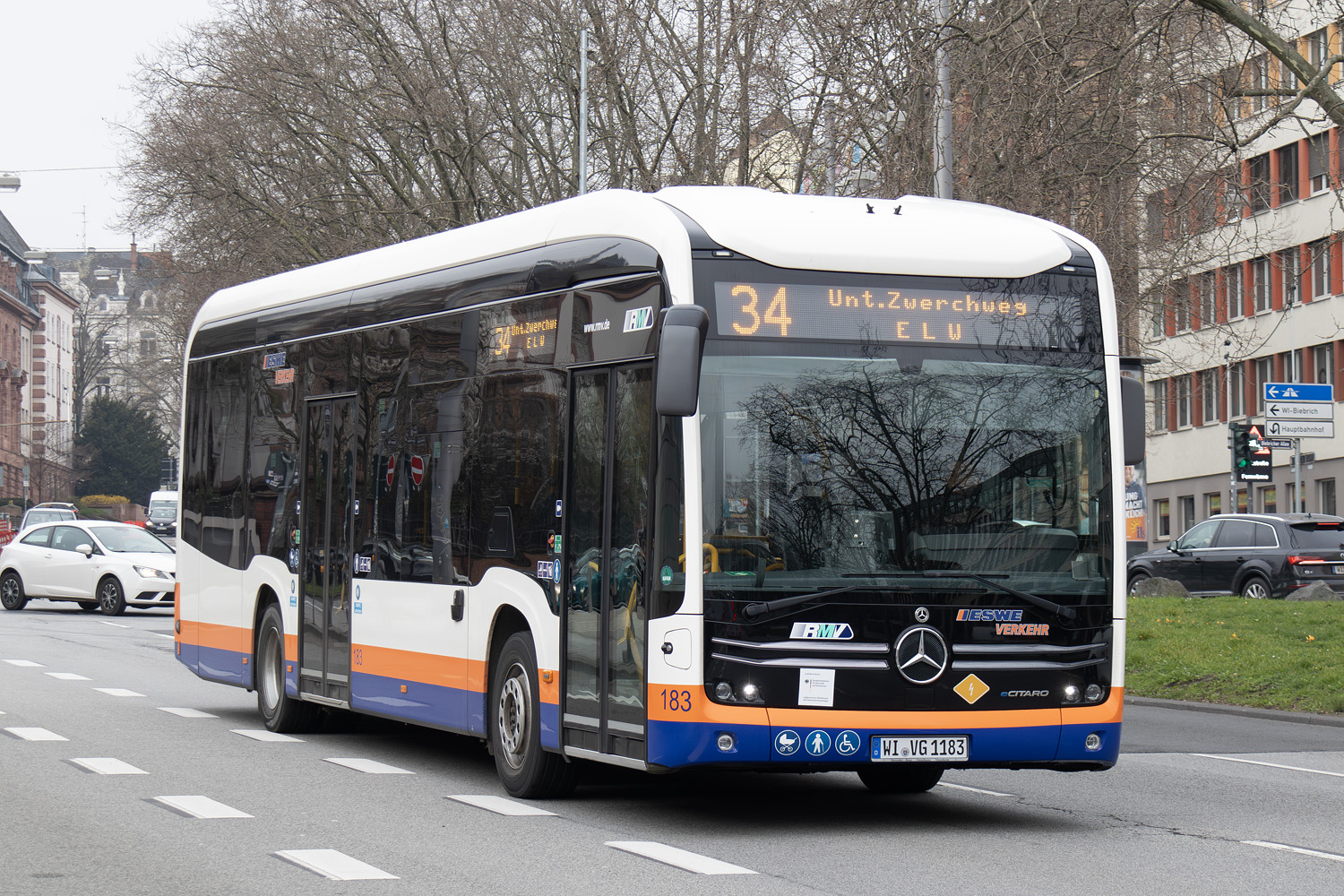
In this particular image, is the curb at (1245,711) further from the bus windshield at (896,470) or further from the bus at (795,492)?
the bus windshield at (896,470)

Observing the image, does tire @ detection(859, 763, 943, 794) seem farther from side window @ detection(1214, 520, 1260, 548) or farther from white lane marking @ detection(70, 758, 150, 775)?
side window @ detection(1214, 520, 1260, 548)

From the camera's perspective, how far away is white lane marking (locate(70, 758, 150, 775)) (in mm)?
11477

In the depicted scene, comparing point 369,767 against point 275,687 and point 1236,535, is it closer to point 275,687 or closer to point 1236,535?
point 275,687

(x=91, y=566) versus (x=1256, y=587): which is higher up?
(x=91, y=566)

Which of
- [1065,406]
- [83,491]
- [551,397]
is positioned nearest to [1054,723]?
[1065,406]

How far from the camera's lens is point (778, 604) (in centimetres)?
922

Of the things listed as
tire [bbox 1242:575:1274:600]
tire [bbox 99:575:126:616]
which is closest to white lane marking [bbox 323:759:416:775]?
tire [bbox 99:575:126:616]

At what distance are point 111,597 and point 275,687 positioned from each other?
18061 millimetres

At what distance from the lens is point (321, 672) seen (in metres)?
13.5

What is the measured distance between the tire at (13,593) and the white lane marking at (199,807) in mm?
24164

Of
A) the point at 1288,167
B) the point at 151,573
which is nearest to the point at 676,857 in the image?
the point at 151,573

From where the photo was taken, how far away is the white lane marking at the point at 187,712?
1538 cm

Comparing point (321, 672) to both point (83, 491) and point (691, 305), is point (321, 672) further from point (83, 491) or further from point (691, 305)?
point (83, 491)

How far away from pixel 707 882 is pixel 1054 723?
94.7 inches
